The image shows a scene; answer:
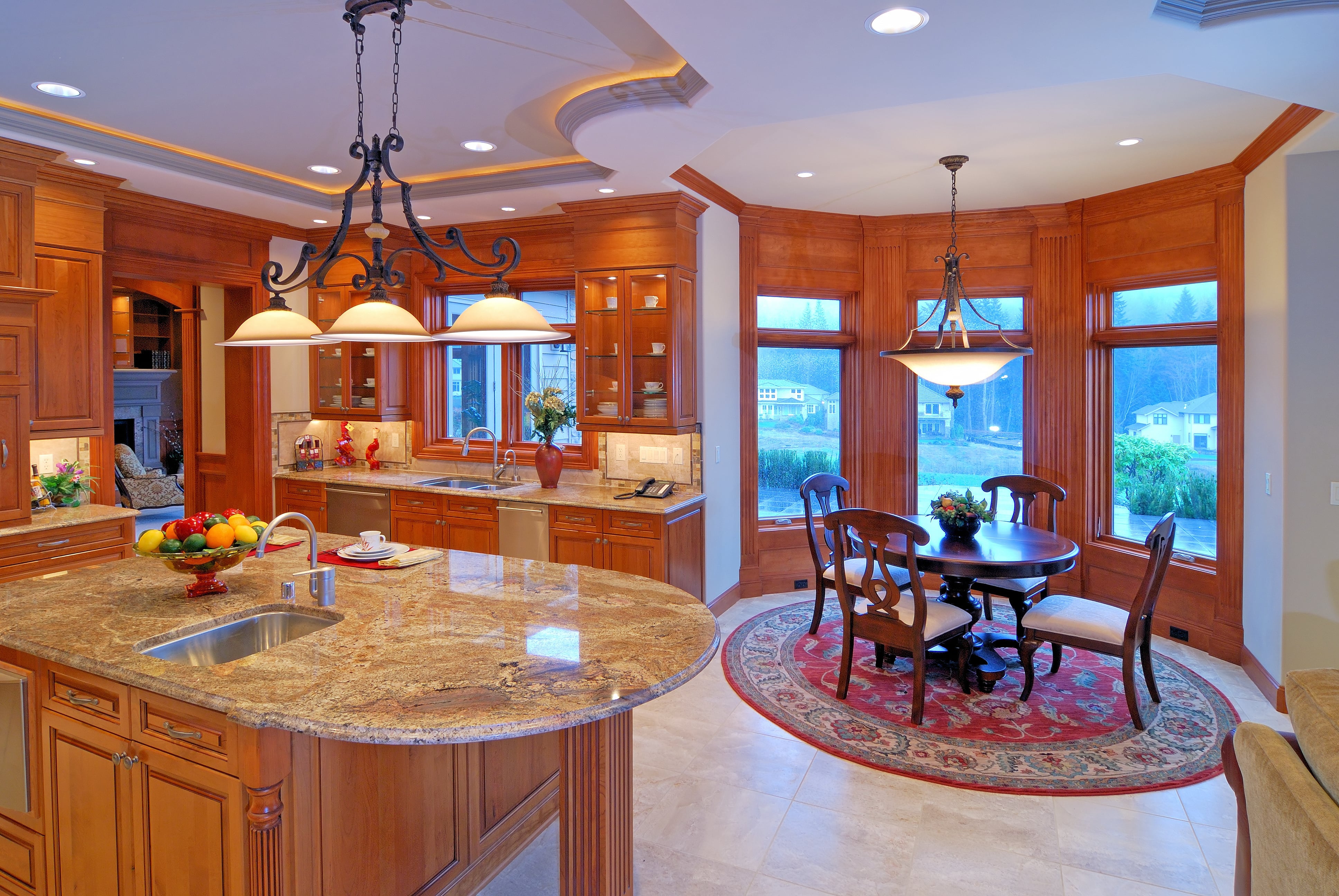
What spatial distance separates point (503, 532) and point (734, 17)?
3609mm

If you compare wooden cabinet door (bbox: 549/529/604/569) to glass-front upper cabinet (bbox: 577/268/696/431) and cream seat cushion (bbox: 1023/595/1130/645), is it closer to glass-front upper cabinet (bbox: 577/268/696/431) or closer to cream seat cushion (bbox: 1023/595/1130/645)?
glass-front upper cabinet (bbox: 577/268/696/431)

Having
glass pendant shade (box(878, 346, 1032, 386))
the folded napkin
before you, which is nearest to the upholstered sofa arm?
glass pendant shade (box(878, 346, 1032, 386))

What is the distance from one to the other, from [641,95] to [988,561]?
2700 mm

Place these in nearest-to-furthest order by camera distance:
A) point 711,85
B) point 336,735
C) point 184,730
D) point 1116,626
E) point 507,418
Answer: point 336,735
point 184,730
point 711,85
point 1116,626
point 507,418

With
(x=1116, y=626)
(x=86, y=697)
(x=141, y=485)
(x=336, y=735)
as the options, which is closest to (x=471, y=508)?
(x=86, y=697)

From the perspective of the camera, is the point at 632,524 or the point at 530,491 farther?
the point at 530,491

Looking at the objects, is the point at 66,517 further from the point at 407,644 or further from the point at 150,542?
the point at 407,644

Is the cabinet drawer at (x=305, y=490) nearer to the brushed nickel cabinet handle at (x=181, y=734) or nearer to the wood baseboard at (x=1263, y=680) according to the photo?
the brushed nickel cabinet handle at (x=181, y=734)

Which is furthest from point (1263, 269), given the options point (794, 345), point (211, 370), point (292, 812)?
point (211, 370)

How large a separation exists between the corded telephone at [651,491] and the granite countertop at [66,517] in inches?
113

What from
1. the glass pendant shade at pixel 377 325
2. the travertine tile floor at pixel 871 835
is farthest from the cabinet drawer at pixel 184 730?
the glass pendant shade at pixel 377 325

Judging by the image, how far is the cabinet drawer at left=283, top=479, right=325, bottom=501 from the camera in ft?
19.2

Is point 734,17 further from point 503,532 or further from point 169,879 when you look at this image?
point 503,532

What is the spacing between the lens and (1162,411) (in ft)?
16.6
